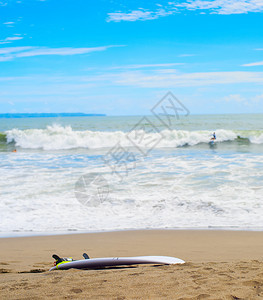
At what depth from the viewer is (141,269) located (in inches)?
160

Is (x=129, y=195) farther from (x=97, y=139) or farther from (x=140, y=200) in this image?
(x=97, y=139)

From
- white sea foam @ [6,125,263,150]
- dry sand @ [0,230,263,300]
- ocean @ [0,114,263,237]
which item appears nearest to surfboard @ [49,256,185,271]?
dry sand @ [0,230,263,300]

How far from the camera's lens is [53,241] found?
20.4 feet

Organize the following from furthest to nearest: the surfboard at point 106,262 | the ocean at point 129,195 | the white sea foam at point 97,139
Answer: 1. the white sea foam at point 97,139
2. the ocean at point 129,195
3. the surfboard at point 106,262

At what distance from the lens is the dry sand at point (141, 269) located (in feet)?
10.5

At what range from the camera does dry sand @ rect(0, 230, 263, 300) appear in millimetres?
3209

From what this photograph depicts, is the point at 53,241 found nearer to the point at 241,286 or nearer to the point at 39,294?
the point at 39,294

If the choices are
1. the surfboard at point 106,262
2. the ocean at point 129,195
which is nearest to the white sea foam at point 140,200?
the ocean at point 129,195

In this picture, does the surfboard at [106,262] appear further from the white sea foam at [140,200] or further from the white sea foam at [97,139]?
the white sea foam at [97,139]

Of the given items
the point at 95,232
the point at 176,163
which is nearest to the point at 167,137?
the point at 176,163

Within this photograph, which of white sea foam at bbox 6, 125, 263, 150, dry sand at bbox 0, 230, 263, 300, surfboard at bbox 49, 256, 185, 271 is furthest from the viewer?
white sea foam at bbox 6, 125, 263, 150

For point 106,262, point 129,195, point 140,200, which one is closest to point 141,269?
point 106,262

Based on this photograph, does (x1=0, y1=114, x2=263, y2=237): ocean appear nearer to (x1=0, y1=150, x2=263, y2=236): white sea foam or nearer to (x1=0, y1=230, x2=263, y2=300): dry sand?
(x1=0, y1=150, x2=263, y2=236): white sea foam

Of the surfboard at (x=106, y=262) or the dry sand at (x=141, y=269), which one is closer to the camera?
the dry sand at (x=141, y=269)
